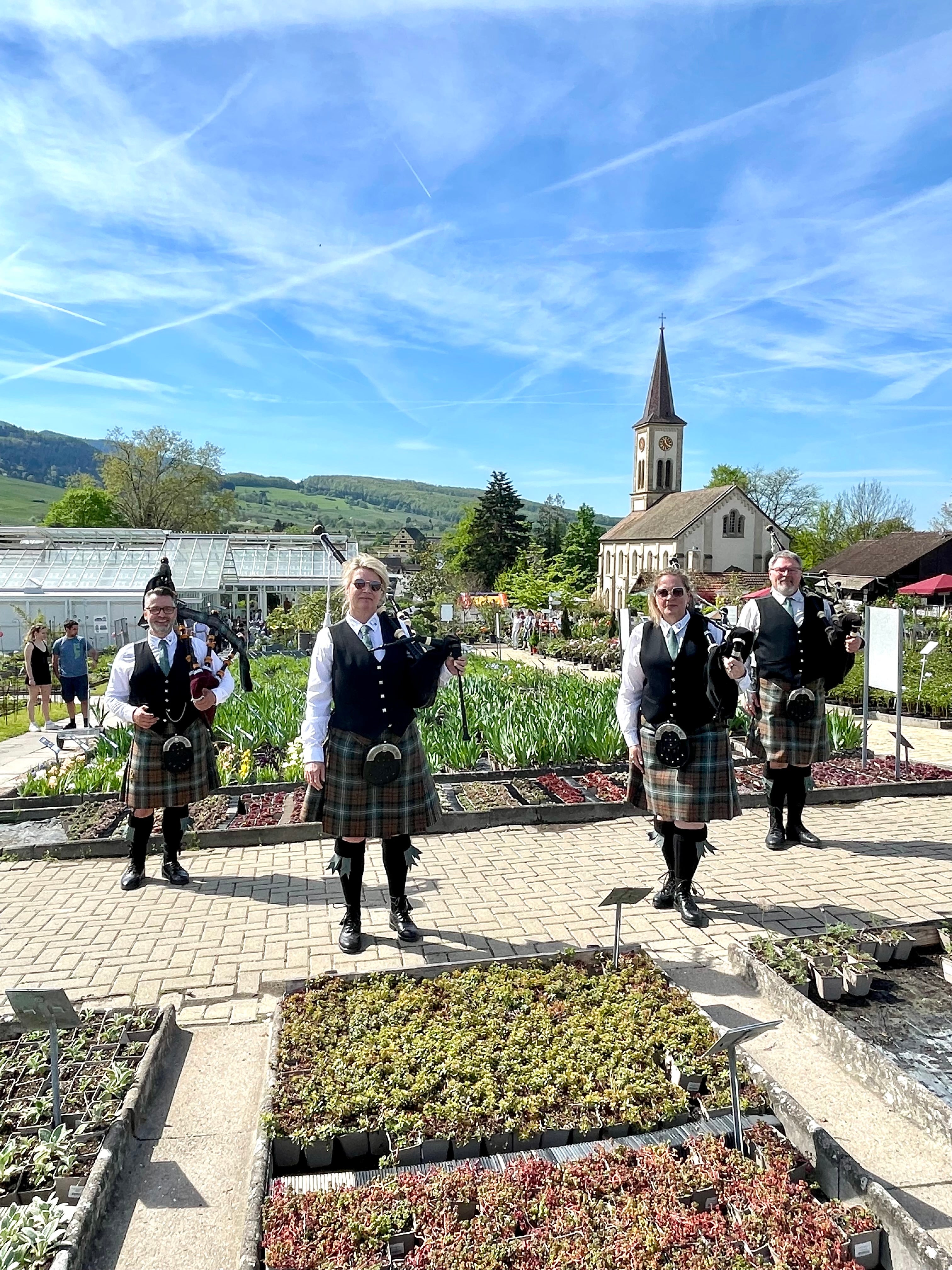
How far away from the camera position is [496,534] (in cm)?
5253

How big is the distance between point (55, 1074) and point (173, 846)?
259cm

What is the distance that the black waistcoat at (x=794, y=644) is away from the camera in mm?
5293

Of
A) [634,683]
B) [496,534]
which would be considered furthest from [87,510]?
[634,683]

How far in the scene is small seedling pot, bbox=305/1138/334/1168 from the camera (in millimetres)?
2434

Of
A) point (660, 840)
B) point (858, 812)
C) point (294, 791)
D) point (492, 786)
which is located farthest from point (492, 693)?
point (660, 840)

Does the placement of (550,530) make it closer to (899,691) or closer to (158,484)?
(158,484)

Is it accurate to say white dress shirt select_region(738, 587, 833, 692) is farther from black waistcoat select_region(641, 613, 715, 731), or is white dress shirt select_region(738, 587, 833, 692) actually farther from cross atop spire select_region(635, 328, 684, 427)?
cross atop spire select_region(635, 328, 684, 427)

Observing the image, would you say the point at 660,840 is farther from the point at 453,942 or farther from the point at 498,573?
the point at 498,573

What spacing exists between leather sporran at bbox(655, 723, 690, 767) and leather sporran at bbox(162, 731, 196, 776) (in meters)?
2.63

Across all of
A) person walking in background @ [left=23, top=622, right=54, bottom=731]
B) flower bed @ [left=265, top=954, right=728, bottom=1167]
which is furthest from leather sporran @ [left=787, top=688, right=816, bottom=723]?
person walking in background @ [left=23, top=622, right=54, bottom=731]

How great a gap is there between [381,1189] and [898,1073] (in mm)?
1704

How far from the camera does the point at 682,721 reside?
4.23m

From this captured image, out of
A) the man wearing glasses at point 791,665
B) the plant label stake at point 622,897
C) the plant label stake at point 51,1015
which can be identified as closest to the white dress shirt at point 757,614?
the man wearing glasses at point 791,665

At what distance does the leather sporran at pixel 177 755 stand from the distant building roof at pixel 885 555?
3970 cm
